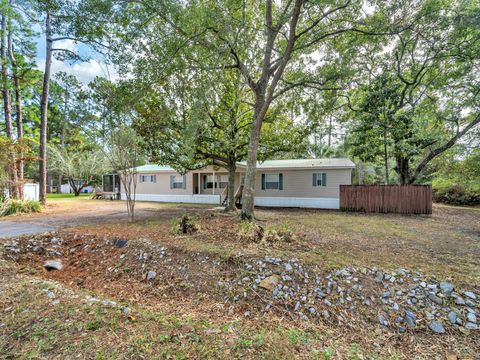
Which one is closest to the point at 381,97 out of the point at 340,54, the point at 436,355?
the point at 340,54

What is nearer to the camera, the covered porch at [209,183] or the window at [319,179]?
the window at [319,179]

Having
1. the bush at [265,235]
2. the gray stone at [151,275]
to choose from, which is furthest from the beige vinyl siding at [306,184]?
the gray stone at [151,275]

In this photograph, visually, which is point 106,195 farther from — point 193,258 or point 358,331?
point 358,331

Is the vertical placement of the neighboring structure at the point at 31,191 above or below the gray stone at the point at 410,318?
above

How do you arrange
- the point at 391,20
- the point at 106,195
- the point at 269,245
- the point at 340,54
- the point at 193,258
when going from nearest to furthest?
1. the point at 193,258
2. the point at 269,245
3. the point at 391,20
4. the point at 340,54
5. the point at 106,195

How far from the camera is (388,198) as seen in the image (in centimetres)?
1206

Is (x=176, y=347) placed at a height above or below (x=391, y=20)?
below

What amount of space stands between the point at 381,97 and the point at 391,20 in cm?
670

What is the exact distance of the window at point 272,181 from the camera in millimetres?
15469

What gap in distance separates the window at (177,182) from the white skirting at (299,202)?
604 cm

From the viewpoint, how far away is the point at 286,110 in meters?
10.6

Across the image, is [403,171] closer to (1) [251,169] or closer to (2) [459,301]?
(1) [251,169]

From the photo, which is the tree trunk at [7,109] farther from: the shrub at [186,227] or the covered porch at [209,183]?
the shrub at [186,227]

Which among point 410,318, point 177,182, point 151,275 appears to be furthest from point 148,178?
point 410,318
